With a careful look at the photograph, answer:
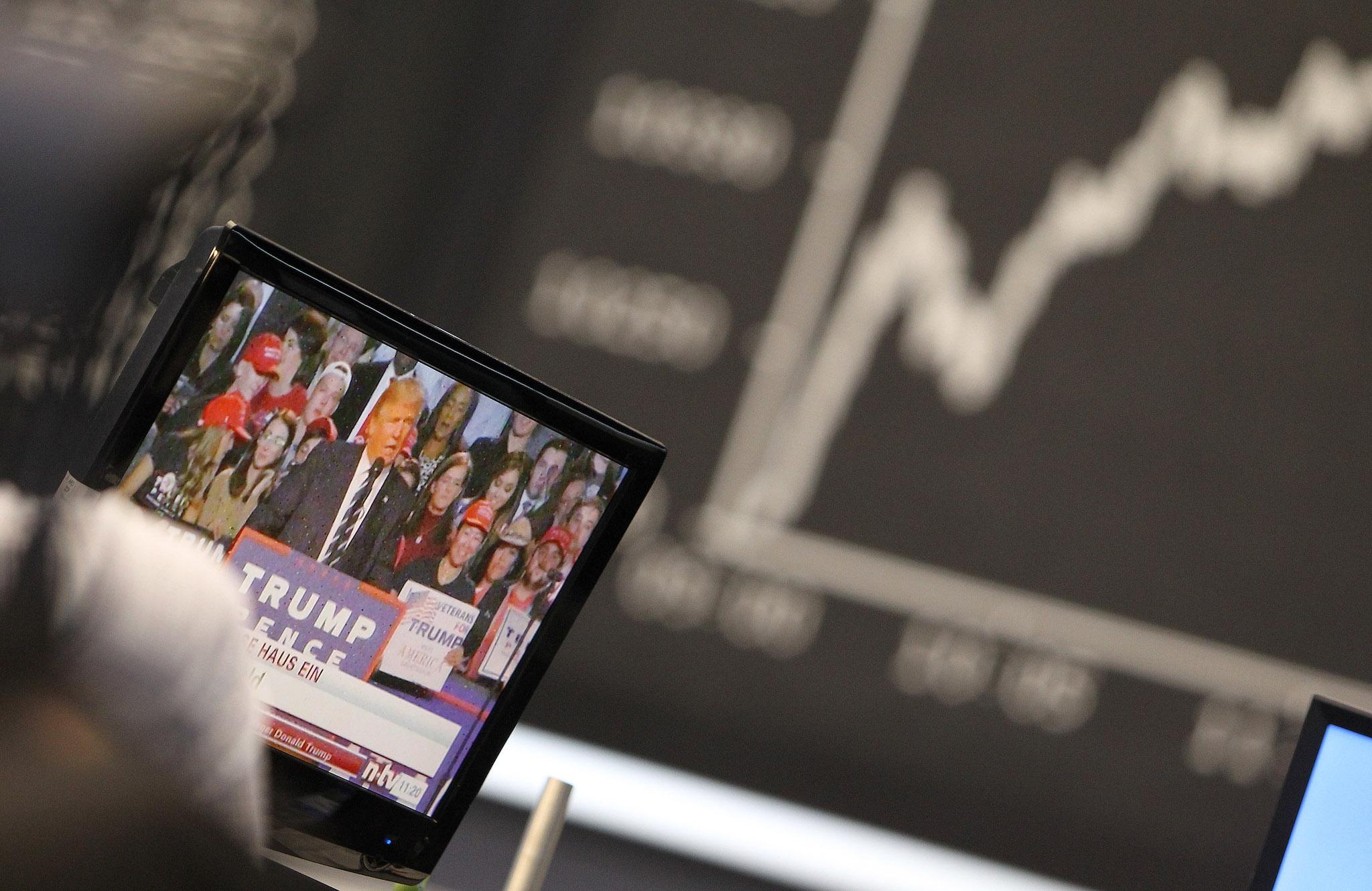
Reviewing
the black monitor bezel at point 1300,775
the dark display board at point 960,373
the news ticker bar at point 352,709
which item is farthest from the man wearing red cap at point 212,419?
the dark display board at point 960,373

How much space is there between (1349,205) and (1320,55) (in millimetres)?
207

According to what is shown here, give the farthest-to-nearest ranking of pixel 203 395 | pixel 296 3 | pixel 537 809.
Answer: pixel 296 3 → pixel 537 809 → pixel 203 395

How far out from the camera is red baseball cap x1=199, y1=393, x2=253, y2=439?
73cm

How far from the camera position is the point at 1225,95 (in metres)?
1.81

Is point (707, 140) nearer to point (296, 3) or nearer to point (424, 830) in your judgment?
point (296, 3)

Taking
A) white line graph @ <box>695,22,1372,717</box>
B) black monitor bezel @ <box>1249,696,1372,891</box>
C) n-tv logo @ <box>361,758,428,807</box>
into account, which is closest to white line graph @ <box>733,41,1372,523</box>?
white line graph @ <box>695,22,1372,717</box>

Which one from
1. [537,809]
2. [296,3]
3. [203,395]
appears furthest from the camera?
[296,3]

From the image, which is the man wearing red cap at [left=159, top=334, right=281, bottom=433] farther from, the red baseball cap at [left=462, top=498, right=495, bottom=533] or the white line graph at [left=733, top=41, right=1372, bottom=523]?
the white line graph at [left=733, top=41, right=1372, bottom=523]

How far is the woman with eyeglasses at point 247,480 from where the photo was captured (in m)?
0.74

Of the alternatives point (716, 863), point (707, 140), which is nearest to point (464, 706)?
point (716, 863)

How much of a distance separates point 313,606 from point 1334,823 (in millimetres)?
683

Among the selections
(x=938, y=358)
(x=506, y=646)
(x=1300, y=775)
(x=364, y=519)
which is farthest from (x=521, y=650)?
(x=938, y=358)

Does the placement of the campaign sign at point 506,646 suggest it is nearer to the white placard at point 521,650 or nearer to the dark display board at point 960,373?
the white placard at point 521,650

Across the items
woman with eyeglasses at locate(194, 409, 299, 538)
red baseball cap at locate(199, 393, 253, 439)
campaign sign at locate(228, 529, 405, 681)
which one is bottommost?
campaign sign at locate(228, 529, 405, 681)
